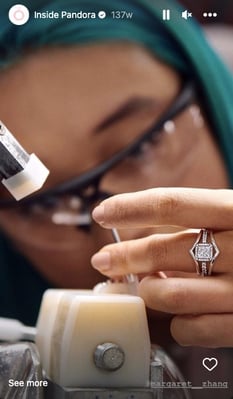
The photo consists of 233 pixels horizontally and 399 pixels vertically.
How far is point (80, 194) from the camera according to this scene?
91 centimetres

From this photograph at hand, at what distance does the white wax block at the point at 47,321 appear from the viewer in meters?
0.82

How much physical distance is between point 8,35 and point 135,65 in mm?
166

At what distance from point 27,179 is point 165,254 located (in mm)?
175

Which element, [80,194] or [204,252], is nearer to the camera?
[204,252]

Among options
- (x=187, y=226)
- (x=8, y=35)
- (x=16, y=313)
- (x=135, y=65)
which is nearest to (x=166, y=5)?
(x=135, y=65)

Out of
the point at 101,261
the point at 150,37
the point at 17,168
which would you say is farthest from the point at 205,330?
the point at 150,37

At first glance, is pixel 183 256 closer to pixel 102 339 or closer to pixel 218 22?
pixel 102 339

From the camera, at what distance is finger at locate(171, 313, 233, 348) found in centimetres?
79

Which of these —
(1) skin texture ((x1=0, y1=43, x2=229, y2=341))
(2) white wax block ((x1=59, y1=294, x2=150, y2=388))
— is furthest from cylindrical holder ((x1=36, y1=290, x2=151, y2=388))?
(1) skin texture ((x1=0, y1=43, x2=229, y2=341))

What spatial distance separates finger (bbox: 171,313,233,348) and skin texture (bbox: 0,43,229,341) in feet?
0.44

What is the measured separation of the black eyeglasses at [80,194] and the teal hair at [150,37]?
3 cm

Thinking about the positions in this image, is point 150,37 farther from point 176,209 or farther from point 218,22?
point 176,209

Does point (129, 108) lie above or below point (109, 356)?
above

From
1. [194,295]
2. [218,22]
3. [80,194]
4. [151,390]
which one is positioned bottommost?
[151,390]
